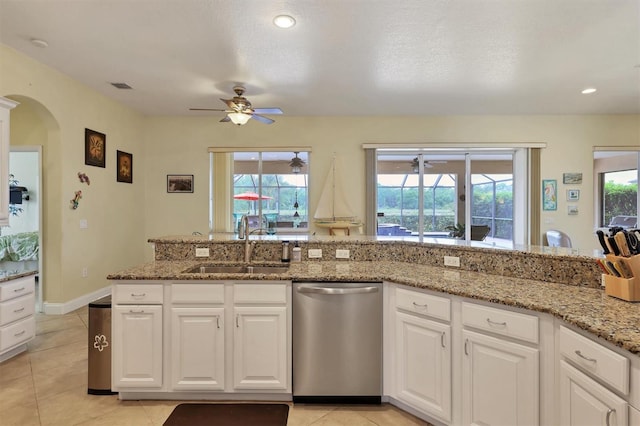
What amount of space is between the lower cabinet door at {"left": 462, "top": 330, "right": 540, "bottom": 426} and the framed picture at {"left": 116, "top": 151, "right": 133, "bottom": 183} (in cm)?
500

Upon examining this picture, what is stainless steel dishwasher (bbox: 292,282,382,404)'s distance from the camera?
210 centimetres

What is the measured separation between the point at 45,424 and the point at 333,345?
180 centimetres

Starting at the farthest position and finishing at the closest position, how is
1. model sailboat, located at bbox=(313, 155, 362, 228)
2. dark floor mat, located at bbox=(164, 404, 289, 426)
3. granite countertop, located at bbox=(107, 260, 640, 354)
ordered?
model sailboat, located at bbox=(313, 155, 362, 228) → dark floor mat, located at bbox=(164, 404, 289, 426) → granite countertop, located at bbox=(107, 260, 640, 354)

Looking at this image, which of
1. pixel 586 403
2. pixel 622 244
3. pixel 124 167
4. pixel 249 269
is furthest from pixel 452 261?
pixel 124 167

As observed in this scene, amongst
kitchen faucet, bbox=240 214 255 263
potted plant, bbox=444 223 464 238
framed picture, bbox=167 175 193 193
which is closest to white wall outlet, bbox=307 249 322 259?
kitchen faucet, bbox=240 214 255 263

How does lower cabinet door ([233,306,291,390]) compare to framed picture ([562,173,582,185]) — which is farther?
framed picture ([562,173,582,185])

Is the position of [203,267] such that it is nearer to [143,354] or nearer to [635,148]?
[143,354]

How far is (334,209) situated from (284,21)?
10.3 feet

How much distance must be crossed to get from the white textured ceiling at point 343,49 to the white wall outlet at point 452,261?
1.87 m

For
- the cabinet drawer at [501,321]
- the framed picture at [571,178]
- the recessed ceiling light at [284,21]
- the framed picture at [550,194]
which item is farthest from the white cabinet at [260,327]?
the framed picture at [571,178]

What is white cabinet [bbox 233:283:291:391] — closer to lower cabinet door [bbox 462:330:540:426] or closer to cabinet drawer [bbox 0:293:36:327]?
lower cabinet door [bbox 462:330:540:426]

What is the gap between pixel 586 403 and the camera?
1266mm

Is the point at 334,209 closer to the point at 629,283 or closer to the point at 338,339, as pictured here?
the point at 338,339

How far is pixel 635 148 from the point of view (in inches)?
211
